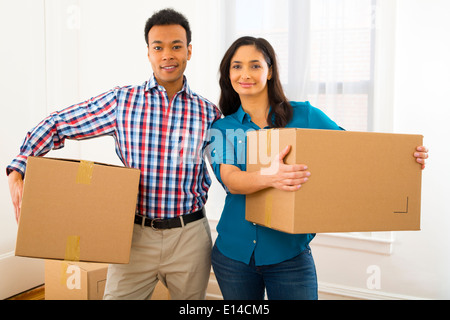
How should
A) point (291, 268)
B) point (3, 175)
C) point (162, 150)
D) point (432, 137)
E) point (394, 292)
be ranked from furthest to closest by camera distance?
point (3, 175)
point (394, 292)
point (432, 137)
point (162, 150)
point (291, 268)

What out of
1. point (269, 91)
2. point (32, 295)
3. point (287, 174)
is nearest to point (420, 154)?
point (287, 174)

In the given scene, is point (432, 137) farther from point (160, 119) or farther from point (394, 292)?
point (160, 119)

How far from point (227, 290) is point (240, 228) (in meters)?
0.21

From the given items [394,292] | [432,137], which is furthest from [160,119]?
[394,292]

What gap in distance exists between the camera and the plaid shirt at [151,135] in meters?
1.31

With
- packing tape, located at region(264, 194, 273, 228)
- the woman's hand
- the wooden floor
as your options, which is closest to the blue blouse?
packing tape, located at region(264, 194, 273, 228)

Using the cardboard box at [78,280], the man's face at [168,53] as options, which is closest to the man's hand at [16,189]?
the man's face at [168,53]

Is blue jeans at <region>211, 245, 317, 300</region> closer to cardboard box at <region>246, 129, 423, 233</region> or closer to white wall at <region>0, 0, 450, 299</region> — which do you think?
cardboard box at <region>246, 129, 423, 233</region>

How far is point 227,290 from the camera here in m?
1.24

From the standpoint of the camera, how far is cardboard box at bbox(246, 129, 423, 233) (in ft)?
3.32

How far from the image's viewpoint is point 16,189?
3.70ft

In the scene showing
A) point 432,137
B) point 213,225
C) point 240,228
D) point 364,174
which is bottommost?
point 213,225

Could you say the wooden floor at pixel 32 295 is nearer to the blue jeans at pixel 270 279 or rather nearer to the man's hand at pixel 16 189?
the man's hand at pixel 16 189

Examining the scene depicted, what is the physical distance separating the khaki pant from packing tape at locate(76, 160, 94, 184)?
12.4 inches
